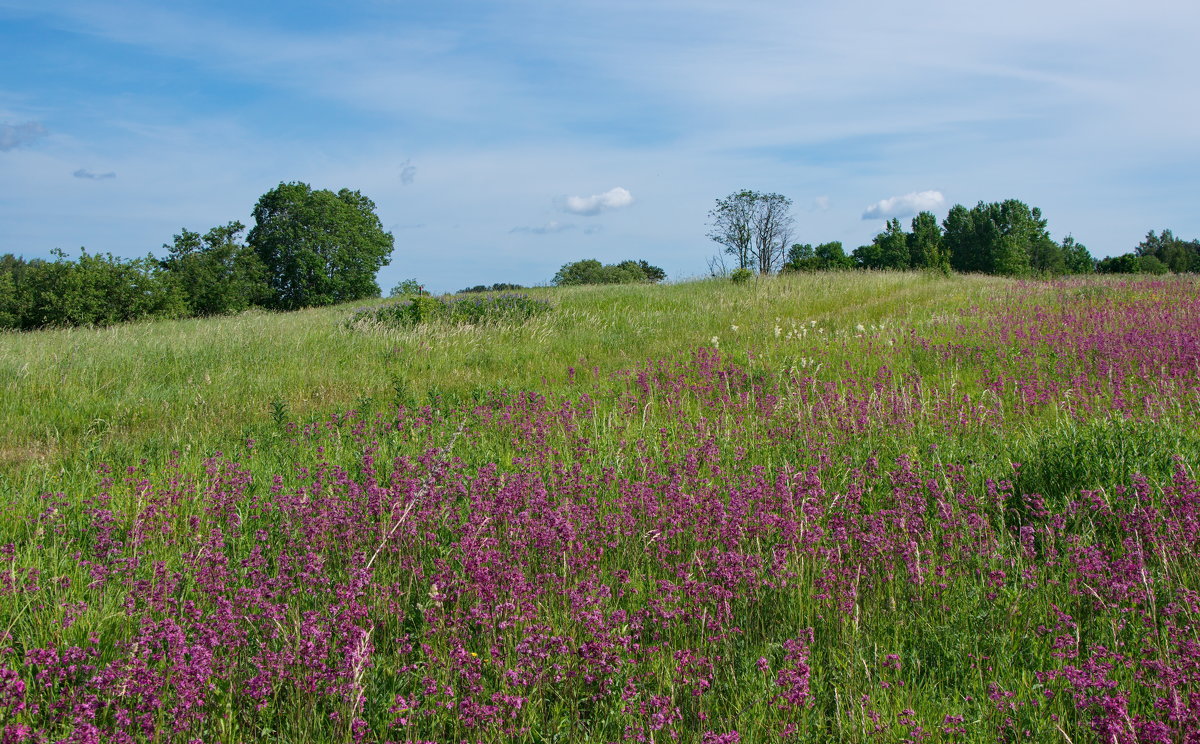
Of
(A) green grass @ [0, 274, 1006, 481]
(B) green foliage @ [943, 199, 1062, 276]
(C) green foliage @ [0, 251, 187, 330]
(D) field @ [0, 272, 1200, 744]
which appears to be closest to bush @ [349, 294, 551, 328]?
(A) green grass @ [0, 274, 1006, 481]

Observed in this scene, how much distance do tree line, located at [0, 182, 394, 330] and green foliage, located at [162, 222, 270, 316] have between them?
5 cm

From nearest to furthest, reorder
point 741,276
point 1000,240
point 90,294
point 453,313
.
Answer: point 453,313
point 741,276
point 90,294
point 1000,240

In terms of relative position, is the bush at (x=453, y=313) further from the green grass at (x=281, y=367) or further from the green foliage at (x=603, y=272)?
the green foliage at (x=603, y=272)

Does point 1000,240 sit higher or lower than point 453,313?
higher

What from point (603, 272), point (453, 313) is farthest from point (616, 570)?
point (603, 272)

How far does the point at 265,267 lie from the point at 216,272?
2.68 meters

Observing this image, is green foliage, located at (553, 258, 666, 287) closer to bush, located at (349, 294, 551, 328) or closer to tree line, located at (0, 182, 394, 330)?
tree line, located at (0, 182, 394, 330)

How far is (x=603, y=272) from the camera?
216 feet

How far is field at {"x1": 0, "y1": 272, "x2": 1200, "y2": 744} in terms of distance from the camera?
2365mm

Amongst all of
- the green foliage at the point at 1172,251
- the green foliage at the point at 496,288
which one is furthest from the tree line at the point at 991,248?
the green foliage at the point at 496,288

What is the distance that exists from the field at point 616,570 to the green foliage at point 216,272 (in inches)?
1474

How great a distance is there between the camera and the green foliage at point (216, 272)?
135ft

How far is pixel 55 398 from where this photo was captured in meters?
8.02

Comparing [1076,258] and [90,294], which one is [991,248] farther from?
[90,294]
